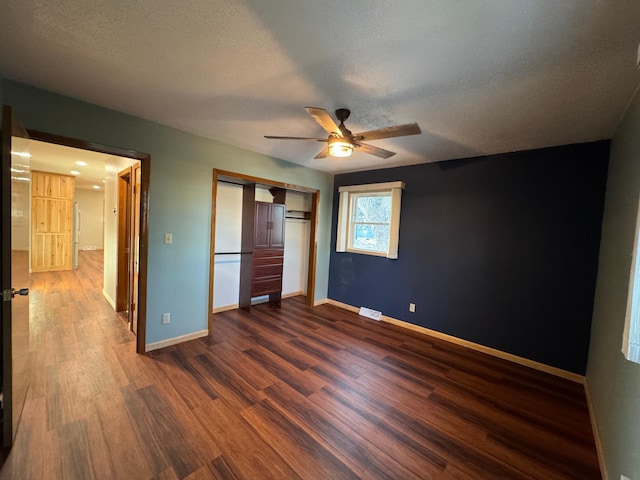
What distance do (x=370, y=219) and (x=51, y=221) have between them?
24.4 feet

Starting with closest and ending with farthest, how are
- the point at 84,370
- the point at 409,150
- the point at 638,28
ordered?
the point at 638,28 → the point at 84,370 → the point at 409,150

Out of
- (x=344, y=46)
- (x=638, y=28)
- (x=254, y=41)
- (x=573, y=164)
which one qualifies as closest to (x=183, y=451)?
Answer: (x=254, y=41)

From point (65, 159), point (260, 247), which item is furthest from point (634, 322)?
point (65, 159)

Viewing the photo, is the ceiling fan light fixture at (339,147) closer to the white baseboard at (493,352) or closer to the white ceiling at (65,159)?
the white baseboard at (493,352)

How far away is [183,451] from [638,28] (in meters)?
3.18

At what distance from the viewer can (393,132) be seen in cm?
184

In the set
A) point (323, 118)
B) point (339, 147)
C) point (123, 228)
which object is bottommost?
point (123, 228)

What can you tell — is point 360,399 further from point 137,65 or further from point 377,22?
point 137,65

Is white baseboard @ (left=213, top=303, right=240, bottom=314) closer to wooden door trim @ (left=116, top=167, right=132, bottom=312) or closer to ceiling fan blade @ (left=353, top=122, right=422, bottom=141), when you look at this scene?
wooden door trim @ (left=116, top=167, right=132, bottom=312)

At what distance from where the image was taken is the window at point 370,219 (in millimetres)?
3848

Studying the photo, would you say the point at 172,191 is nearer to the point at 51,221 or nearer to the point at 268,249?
A: the point at 268,249

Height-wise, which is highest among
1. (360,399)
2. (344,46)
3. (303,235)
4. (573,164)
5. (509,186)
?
(344,46)

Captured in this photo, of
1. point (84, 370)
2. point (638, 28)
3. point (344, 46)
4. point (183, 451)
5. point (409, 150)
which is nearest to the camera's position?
point (638, 28)

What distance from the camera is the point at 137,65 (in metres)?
1.64
